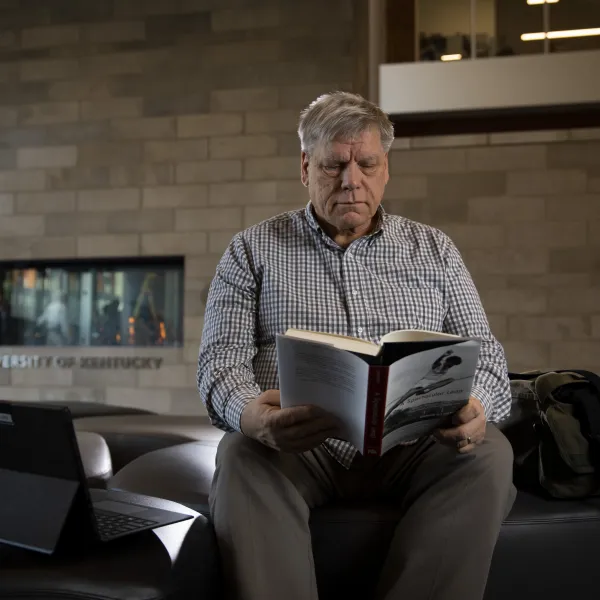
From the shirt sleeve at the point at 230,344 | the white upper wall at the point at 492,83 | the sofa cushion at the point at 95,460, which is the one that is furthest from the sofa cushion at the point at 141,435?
the white upper wall at the point at 492,83

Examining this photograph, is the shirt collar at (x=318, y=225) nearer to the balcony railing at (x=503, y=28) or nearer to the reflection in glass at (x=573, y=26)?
the balcony railing at (x=503, y=28)

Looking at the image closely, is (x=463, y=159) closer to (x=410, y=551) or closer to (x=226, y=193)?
(x=226, y=193)

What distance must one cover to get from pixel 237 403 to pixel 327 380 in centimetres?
29

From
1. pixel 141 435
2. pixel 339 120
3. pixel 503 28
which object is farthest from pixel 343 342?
pixel 503 28

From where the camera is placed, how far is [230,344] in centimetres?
137

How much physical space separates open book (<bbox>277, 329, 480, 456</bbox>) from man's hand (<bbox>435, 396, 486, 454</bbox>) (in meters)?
0.06

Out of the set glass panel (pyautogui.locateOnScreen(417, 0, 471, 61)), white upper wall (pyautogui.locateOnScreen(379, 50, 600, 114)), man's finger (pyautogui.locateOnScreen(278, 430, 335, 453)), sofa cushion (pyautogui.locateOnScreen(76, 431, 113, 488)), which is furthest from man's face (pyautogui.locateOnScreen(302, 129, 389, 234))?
glass panel (pyautogui.locateOnScreen(417, 0, 471, 61))

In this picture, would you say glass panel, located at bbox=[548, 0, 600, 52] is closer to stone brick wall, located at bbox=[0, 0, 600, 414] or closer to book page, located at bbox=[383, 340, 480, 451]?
stone brick wall, located at bbox=[0, 0, 600, 414]

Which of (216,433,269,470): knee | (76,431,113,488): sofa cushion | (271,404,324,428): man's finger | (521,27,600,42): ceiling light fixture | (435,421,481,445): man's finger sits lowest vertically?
(76,431,113,488): sofa cushion

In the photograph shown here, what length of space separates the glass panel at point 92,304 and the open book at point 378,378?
3840 mm

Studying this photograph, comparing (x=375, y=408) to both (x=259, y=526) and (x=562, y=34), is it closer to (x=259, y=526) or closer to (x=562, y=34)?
(x=259, y=526)

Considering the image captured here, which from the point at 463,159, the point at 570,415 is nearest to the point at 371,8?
the point at 463,159

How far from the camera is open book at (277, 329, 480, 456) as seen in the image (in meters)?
0.93

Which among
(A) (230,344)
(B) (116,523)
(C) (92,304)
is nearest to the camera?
(B) (116,523)
